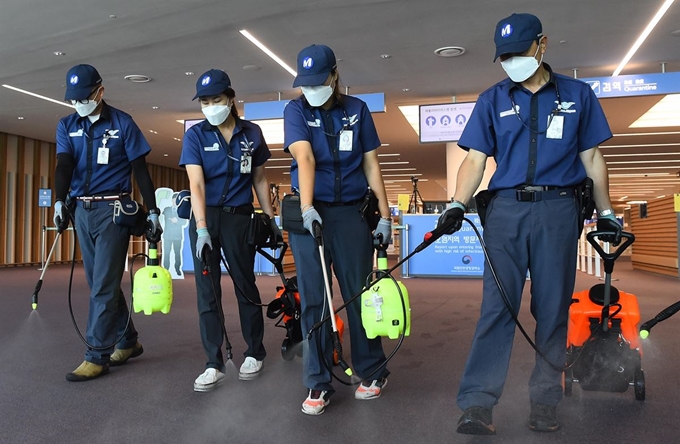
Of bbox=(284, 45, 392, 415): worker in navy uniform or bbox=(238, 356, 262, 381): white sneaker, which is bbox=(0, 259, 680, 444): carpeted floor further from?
bbox=(284, 45, 392, 415): worker in navy uniform

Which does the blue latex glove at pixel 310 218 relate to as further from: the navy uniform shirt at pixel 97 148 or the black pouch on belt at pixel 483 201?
the navy uniform shirt at pixel 97 148

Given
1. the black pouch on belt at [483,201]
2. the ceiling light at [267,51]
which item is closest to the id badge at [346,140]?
the black pouch on belt at [483,201]

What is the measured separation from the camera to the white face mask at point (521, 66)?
84.2 inches

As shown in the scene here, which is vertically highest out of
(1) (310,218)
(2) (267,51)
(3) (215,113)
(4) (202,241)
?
(2) (267,51)

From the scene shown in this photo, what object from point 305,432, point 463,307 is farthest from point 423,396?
point 463,307

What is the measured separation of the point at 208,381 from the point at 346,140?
135cm

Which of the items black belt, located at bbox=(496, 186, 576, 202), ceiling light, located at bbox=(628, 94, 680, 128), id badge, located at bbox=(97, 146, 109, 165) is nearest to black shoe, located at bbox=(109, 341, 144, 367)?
id badge, located at bbox=(97, 146, 109, 165)

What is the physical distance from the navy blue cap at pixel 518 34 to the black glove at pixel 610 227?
73cm

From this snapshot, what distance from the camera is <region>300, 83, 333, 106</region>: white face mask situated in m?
2.50

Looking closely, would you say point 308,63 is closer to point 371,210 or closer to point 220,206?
point 371,210

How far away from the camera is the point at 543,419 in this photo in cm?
213

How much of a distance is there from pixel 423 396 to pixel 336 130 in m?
1.31

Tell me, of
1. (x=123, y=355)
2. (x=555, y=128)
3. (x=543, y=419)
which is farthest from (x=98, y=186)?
(x=543, y=419)

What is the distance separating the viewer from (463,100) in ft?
37.4
